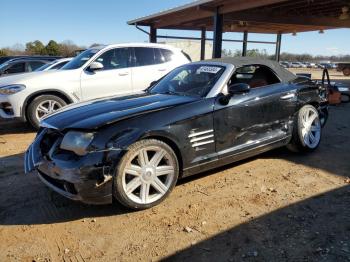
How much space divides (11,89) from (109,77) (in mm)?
1954

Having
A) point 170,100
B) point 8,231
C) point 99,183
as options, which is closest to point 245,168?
point 170,100

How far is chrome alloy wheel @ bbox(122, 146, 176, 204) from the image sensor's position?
3.51 metres

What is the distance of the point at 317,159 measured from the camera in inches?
204

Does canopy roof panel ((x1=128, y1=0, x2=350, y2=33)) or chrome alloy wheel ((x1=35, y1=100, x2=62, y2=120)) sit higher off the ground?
canopy roof panel ((x1=128, y1=0, x2=350, y2=33))

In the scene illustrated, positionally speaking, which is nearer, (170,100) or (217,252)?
(217,252)

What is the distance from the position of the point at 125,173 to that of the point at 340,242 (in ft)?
6.55

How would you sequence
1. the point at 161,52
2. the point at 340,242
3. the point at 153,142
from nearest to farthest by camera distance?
the point at 340,242 → the point at 153,142 → the point at 161,52

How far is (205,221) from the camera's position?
133 inches

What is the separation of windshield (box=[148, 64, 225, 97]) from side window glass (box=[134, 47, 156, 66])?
10.00 feet

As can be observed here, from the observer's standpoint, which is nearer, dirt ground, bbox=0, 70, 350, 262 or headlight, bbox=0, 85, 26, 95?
dirt ground, bbox=0, 70, 350, 262

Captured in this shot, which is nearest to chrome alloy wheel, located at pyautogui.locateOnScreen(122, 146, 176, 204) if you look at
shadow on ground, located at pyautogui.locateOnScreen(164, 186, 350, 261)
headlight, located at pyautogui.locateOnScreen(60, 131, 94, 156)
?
headlight, located at pyautogui.locateOnScreen(60, 131, 94, 156)

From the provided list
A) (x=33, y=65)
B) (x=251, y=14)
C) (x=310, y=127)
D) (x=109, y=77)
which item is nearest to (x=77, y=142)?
(x=310, y=127)

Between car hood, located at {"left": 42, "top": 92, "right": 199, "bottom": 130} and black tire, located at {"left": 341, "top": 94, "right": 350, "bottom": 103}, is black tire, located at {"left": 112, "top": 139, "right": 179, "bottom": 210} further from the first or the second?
black tire, located at {"left": 341, "top": 94, "right": 350, "bottom": 103}

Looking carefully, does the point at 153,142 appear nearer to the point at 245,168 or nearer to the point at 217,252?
the point at 217,252
